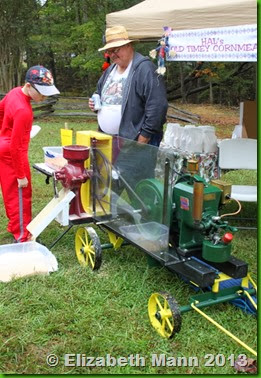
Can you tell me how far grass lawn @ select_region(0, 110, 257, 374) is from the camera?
238cm

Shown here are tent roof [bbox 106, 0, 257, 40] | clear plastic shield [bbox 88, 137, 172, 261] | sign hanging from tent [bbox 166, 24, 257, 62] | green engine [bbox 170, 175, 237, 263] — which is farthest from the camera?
tent roof [bbox 106, 0, 257, 40]

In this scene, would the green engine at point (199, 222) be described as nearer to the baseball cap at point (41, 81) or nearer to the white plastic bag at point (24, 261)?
the white plastic bag at point (24, 261)

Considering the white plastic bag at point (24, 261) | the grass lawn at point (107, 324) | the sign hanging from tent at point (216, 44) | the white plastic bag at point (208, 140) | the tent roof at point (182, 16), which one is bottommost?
the grass lawn at point (107, 324)

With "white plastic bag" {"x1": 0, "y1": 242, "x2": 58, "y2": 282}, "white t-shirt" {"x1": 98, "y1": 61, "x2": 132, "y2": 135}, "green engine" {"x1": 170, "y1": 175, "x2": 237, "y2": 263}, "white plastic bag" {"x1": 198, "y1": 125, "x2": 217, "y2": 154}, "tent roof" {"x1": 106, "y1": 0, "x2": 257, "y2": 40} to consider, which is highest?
"tent roof" {"x1": 106, "y1": 0, "x2": 257, "y2": 40}

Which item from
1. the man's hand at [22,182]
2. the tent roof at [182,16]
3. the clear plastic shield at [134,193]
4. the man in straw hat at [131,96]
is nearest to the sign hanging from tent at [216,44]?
the tent roof at [182,16]

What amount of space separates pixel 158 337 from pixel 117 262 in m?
1.04

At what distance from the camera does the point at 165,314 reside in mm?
2539

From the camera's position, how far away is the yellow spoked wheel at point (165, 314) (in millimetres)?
2469


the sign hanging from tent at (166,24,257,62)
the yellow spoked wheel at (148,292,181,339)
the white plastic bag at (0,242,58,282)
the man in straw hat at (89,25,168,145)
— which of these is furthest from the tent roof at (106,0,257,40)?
the white plastic bag at (0,242,58,282)

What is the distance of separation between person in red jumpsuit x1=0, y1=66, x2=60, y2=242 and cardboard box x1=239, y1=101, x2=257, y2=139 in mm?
2524

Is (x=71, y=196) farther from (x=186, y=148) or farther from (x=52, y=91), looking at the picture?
(x=186, y=148)

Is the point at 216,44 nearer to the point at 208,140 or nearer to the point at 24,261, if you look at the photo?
the point at 208,140

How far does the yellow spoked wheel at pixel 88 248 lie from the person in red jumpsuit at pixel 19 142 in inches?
22.9

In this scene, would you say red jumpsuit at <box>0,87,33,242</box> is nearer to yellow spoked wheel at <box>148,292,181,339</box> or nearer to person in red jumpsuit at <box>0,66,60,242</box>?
person in red jumpsuit at <box>0,66,60,242</box>
